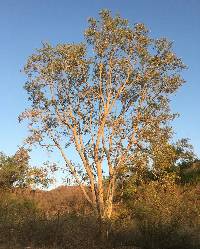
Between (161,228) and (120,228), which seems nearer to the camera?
(161,228)

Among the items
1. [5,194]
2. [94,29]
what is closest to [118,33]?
[94,29]

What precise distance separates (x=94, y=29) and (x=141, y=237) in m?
10.8

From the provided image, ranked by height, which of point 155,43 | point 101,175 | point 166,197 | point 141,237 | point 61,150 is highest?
point 155,43

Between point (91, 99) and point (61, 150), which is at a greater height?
point (91, 99)

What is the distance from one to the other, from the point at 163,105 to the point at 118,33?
13.8 ft

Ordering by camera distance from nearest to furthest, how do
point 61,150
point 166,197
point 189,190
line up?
point 166,197 → point 61,150 → point 189,190

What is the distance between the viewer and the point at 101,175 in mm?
21375

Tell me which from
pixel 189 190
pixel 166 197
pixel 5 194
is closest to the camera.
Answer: pixel 166 197

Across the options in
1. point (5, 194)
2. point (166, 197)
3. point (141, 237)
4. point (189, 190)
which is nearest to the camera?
point (141, 237)

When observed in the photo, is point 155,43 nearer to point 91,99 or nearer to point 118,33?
point 118,33

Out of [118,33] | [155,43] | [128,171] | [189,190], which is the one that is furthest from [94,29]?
[189,190]

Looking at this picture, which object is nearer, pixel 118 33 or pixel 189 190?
pixel 118 33

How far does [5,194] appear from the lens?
33562mm

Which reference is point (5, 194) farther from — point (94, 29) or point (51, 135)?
point (94, 29)
